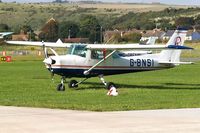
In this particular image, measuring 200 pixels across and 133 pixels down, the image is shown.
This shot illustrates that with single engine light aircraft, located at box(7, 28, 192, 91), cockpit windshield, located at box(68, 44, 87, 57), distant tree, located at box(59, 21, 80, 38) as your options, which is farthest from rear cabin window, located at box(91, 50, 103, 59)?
distant tree, located at box(59, 21, 80, 38)

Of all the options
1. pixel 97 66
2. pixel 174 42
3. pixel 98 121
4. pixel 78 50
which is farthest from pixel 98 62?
pixel 98 121

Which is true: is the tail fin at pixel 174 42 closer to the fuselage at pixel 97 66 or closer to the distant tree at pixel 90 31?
the fuselage at pixel 97 66

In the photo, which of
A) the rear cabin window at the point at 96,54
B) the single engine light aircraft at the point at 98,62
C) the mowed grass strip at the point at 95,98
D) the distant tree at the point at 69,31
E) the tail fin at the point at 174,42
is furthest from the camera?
the distant tree at the point at 69,31

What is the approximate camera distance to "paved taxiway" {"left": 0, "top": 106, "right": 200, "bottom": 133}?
1418 cm

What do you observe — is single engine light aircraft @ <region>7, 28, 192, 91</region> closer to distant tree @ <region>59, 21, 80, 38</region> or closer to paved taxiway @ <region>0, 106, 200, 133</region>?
paved taxiway @ <region>0, 106, 200, 133</region>

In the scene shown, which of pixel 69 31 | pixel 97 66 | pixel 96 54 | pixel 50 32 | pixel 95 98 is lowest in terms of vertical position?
pixel 50 32

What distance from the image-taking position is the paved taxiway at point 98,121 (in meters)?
14.2

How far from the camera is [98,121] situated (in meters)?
15.5

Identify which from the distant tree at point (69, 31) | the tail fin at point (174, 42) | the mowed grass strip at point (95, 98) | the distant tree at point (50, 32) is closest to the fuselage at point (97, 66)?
the tail fin at point (174, 42)

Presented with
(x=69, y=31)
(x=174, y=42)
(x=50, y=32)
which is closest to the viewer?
(x=174, y=42)

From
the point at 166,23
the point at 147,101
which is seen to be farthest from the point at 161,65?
the point at 166,23

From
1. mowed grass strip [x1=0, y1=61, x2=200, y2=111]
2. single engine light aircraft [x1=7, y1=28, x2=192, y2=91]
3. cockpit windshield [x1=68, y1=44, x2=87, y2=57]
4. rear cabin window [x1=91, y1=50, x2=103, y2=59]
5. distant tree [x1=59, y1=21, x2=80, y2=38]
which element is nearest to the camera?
mowed grass strip [x1=0, y1=61, x2=200, y2=111]

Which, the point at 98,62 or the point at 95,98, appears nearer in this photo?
the point at 95,98

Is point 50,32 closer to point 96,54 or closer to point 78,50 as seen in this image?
point 96,54
